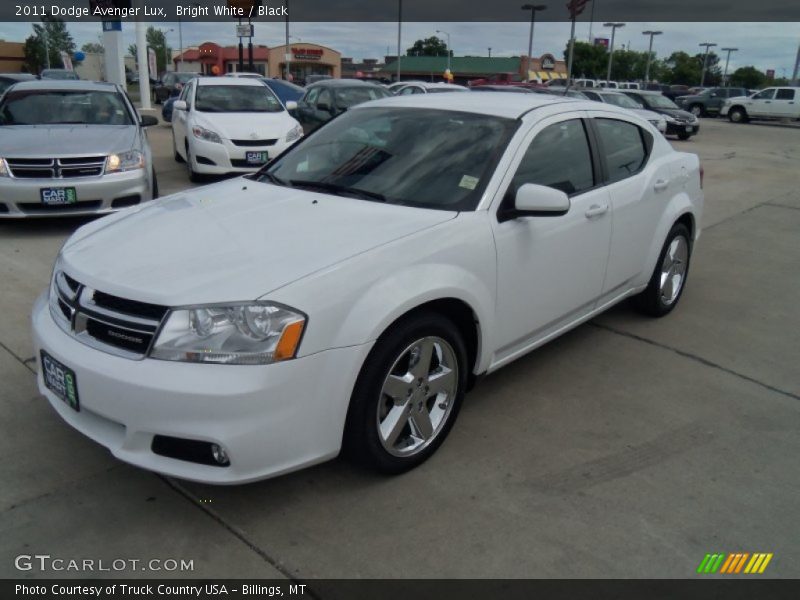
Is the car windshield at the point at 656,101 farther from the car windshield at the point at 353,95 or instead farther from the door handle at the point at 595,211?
the door handle at the point at 595,211

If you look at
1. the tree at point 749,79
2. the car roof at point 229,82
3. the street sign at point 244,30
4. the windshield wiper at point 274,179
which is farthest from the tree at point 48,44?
the tree at point 749,79

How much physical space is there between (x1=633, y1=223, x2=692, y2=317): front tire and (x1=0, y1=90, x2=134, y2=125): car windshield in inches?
242

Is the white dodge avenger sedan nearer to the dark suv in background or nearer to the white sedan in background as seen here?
the white sedan in background

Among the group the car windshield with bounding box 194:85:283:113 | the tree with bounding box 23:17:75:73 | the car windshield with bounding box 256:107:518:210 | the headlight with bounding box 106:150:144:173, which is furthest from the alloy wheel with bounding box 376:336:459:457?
the tree with bounding box 23:17:75:73

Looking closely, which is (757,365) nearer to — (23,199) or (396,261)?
(396,261)

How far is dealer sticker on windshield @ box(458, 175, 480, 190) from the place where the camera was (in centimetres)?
335

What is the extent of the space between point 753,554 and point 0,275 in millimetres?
5573

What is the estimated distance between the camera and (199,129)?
9664 mm

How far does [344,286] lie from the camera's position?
8.62 feet

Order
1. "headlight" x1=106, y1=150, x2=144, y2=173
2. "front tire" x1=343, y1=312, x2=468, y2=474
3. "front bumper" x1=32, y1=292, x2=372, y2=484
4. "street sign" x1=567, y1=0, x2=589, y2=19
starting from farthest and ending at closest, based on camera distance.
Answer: "street sign" x1=567, y1=0, x2=589, y2=19, "headlight" x1=106, y1=150, x2=144, y2=173, "front tire" x1=343, y1=312, x2=468, y2=474, "front bumper" x1=32, y1=292, x2=372, y2=484

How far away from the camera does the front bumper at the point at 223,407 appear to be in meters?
2.43

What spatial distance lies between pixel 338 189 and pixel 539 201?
1.03 m

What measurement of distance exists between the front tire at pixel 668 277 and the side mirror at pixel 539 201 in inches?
76.4

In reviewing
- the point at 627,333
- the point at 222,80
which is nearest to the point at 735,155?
the point at 222,80
